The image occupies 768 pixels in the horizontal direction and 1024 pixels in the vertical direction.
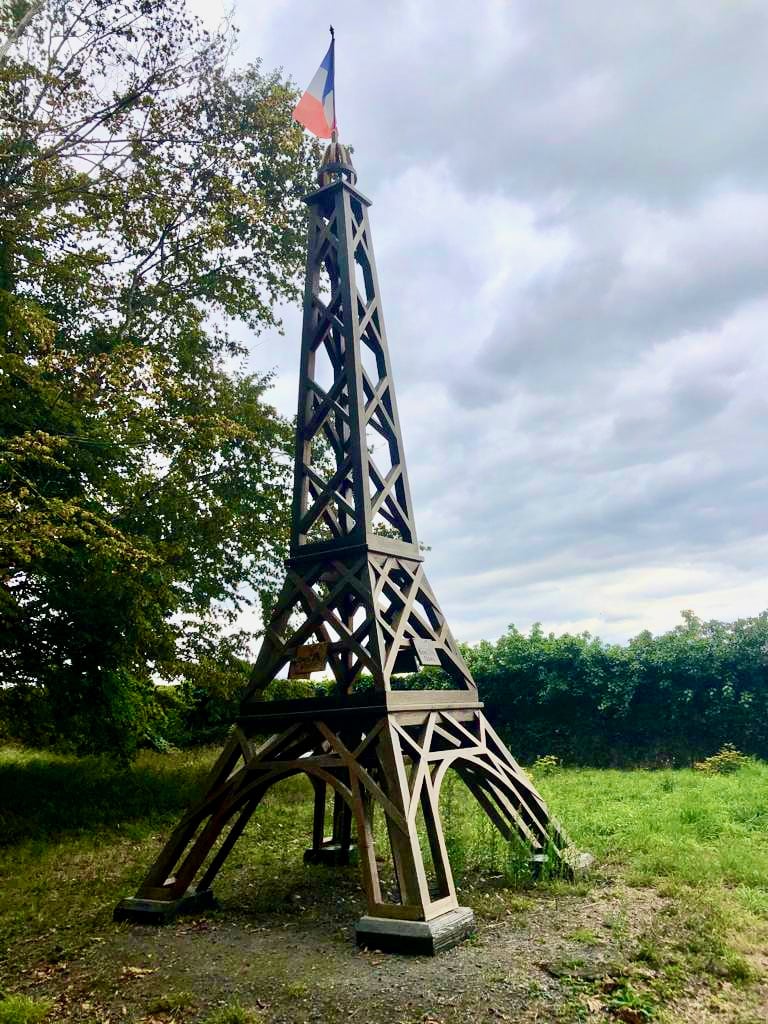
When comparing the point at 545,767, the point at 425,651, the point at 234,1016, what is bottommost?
the point at 234,1016

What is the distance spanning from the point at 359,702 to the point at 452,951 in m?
1.94

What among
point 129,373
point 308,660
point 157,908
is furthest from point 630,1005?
point 129,373

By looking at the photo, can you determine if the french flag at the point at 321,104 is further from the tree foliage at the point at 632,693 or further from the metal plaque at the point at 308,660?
the tree foliage at the point at 632,693

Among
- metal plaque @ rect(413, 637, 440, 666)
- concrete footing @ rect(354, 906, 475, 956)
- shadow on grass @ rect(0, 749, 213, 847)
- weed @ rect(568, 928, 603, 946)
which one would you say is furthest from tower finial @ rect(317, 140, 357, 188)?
shadow on grass @ rect(0, 749, 213, 847)

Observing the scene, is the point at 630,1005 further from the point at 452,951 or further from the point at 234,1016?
the point at 234,1016

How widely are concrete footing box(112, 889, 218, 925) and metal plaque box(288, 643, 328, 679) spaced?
2074mm

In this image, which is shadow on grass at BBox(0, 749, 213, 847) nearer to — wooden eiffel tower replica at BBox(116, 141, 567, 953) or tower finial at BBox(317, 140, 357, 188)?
wooden eiffel tower replica at BBox(116, 141, 567, 953)

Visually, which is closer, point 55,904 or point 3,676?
point 55,904

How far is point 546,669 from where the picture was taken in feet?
53.0

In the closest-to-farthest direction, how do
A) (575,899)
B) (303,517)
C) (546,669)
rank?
(575,899) < (303,517) < (546,669)

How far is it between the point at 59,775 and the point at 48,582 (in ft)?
14.9

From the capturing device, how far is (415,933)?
5.19 meters

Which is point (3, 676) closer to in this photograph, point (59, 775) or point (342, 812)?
point (59, 775)

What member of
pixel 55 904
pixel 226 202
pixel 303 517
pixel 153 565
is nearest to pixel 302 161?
pixel 226 202
